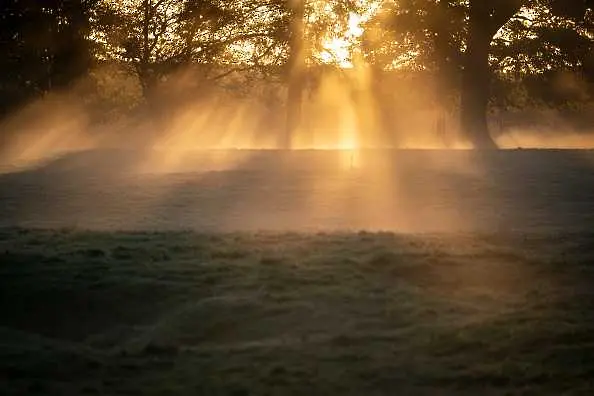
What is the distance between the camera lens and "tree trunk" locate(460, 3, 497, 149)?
3347 centimetres

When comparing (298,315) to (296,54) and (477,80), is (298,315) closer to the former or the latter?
(477,80)

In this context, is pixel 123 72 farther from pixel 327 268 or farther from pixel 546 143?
pixel 327 268

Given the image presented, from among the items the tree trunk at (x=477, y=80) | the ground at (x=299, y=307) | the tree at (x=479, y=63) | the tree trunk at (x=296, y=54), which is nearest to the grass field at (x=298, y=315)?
the ground at (x=299, y=307)

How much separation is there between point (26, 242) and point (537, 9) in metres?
27.3

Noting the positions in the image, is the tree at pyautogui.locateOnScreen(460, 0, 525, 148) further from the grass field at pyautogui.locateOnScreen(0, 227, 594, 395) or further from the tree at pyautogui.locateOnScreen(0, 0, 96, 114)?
the grass field at pyautogui.locateOnScreen(0, 227, 594, 395)

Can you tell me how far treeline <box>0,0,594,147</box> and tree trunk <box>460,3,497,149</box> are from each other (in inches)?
1.7

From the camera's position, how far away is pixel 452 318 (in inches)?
297

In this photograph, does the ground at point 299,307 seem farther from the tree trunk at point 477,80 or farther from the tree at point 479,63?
the tree trunk at point 477,80


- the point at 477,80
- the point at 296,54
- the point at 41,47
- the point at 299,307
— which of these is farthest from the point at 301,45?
the point at 299,307

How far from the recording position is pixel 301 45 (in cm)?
3703

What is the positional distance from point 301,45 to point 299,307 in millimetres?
29954

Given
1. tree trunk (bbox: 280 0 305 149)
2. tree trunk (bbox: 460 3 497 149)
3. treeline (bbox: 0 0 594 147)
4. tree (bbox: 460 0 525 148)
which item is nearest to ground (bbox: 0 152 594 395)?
tree (bbox: 460 0 525 148)

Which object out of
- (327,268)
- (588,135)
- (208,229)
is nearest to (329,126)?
(588,135)

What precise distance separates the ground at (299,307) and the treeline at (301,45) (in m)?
20.6
